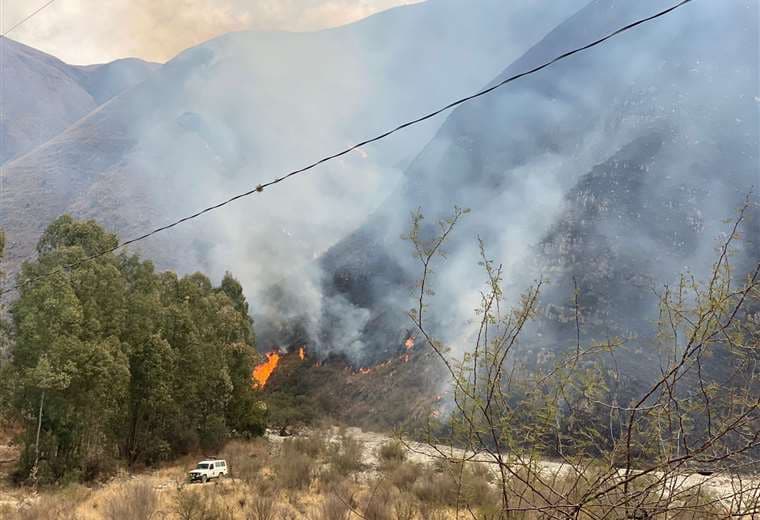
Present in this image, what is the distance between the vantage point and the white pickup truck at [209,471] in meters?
20.6

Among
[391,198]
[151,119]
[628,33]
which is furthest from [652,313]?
[151,119]

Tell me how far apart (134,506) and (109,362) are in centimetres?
878

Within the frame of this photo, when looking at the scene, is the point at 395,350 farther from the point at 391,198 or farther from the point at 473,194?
the point at 391,198

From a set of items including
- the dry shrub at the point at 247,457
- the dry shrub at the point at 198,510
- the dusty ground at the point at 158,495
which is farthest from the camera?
the dry shrub at the point at 247,457

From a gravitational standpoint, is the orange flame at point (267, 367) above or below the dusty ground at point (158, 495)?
above

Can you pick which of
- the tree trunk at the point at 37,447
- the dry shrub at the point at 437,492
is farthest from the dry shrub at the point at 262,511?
the tree trunk at the point at 37,447

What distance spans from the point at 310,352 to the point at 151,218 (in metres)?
33.7

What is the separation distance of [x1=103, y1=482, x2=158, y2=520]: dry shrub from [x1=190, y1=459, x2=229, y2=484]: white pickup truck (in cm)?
907

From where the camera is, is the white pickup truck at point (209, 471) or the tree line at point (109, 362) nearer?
the tree line at point (109, 362)

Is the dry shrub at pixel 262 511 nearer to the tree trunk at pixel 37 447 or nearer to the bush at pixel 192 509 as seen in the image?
the bush at pixel 192 509

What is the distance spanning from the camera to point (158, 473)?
23.0 meters

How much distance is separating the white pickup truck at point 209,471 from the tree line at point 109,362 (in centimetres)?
357

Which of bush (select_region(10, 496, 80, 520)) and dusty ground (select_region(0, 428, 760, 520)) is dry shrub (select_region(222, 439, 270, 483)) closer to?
dusty ground (select_region(0, 428, 760, 520))

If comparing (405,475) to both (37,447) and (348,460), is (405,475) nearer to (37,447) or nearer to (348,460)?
(348,460)
